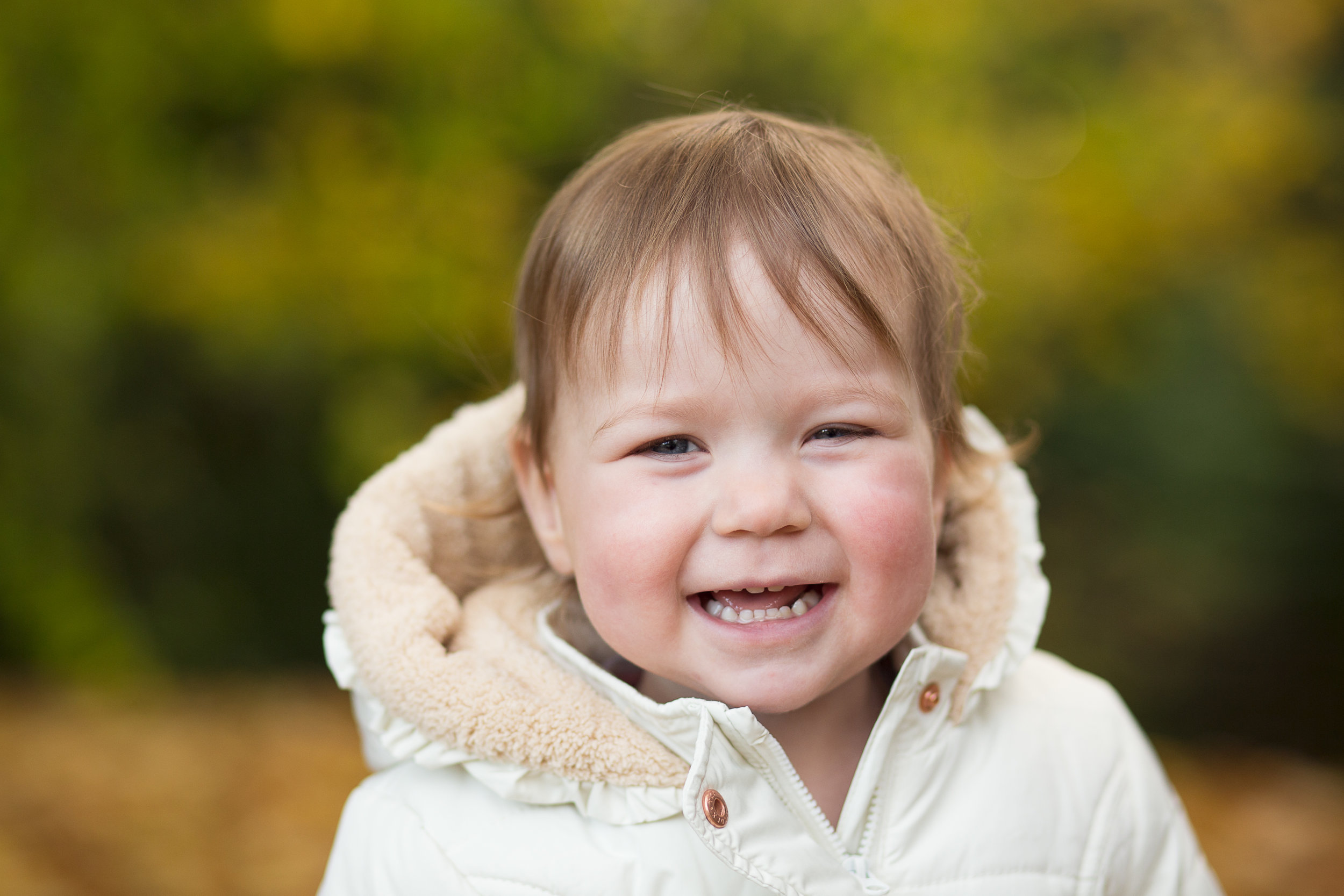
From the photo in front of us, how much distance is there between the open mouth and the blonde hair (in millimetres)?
277

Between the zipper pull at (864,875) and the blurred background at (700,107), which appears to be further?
the blurred background at (700,107)

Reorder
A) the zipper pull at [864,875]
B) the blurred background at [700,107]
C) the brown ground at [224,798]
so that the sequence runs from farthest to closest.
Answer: the blurred background at [700,107] → the brown ground at [224,798] → the zipper pull at [864,875]

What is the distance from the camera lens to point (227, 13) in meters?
3.30

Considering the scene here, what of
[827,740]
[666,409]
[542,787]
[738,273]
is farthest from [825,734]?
[738,273]

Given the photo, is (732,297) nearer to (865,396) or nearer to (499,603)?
(865,396)

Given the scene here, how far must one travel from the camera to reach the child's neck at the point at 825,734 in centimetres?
137

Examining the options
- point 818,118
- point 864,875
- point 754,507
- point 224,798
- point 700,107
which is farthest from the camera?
point 818,118

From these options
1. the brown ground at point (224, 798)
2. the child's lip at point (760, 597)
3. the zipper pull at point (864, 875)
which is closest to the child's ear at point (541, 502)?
the child's lip at point (760, 597)

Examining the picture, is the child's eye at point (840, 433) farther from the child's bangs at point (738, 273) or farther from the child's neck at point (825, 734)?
the child's neck at point (825, 734)

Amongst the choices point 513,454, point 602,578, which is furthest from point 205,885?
point 602,578

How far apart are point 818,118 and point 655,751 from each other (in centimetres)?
263

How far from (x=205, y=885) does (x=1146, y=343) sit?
10.5 ft

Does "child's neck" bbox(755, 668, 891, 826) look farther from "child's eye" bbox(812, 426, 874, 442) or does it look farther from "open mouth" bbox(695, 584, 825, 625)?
"child's eye" bbox(812, 426, 874, 442)

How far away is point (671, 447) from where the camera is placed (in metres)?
1.23
